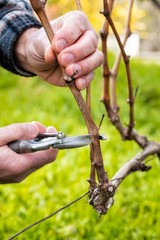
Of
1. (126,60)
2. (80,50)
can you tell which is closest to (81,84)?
(80,50)

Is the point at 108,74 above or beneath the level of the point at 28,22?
beneath

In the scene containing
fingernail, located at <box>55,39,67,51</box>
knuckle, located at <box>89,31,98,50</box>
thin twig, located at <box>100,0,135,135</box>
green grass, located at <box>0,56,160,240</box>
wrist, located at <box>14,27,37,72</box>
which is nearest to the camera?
fingernail, located at <box>55,39,67,51</box>

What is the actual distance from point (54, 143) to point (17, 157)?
0.45 feet

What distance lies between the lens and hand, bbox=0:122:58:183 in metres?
0.82

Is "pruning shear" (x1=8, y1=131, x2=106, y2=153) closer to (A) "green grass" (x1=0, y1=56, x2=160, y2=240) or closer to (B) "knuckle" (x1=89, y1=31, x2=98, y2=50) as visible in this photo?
(B) "knuckle" (x1=89, y1=31, x2=98, y2=50)

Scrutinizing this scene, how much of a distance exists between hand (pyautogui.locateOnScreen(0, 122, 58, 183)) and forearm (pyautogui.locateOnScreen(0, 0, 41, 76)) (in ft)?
1.32

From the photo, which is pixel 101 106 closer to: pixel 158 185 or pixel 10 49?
pixel 158 185

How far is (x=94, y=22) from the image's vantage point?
5.37 m

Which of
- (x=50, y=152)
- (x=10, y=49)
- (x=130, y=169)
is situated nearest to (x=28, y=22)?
(x=10, y=49)

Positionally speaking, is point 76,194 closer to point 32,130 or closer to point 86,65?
point 32,130

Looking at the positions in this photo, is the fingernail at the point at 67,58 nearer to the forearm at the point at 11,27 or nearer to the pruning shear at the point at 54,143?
the pruning shear at the point at 54,143

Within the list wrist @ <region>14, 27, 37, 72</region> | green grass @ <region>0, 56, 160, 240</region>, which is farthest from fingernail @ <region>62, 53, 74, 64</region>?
green grass @ <region>0, 56, 160, 240</region>

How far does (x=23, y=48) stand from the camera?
112cm

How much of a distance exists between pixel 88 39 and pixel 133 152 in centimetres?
203
